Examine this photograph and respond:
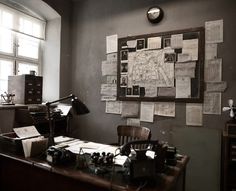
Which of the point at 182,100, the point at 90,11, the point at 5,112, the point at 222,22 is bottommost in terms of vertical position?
the point at 5,112

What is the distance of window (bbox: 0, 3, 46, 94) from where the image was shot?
115 inches

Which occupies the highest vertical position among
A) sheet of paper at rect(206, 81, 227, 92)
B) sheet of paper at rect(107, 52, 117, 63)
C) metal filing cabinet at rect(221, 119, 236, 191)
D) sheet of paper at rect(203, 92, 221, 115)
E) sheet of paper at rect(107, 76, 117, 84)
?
sheet of paper at rect(107, 52, 117, 63)

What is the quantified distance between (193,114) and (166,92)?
416mm

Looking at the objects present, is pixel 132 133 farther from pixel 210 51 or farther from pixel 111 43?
pixel 111 43

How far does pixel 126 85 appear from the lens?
297cm

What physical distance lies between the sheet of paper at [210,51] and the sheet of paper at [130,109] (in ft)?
3.45

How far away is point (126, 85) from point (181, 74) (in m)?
0.76

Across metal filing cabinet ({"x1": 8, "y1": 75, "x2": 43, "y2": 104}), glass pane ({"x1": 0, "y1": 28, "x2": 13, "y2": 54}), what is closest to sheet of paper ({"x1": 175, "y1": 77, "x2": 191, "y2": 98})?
metal filing cabinet ({"x1": 8, "y1": 75, "x2": 43, "y2": 104})

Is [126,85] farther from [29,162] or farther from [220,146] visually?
[29,162]

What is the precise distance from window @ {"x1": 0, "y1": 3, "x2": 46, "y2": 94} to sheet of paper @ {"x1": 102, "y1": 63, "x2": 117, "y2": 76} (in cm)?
114

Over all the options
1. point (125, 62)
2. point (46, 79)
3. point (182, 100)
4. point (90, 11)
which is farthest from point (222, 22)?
point (46, 79)

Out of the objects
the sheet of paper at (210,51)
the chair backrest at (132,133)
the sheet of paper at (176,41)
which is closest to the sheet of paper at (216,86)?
the sheet of paper at (210,51)

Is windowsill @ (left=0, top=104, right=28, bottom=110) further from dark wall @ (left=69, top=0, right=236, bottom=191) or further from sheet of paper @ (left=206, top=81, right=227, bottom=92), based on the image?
sheet of paper @ (left=206, top=81, right=227, bottom=92)

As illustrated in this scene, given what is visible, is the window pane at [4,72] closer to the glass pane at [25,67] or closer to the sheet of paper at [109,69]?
the glass pane at [25,67]
